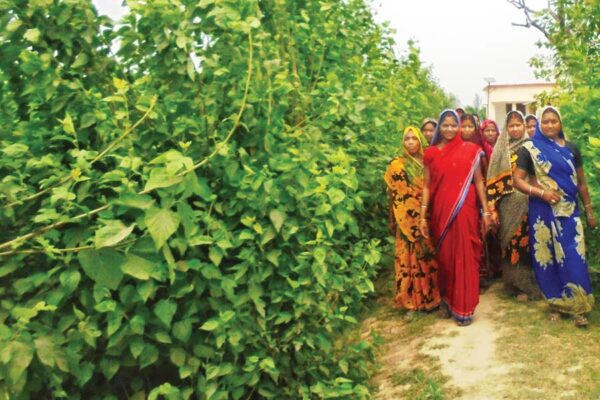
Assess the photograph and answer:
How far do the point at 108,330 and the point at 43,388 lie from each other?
1.96 feet

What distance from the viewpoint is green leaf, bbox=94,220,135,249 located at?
220 centimetres

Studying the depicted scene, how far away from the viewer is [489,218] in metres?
5.30

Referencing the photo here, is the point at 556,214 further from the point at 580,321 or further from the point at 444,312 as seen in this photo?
the point at 444,312

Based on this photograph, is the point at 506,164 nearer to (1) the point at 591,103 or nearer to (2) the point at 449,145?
(2) the point at 449,145

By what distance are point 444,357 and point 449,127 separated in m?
1.91

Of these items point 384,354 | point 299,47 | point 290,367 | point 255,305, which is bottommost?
point 384,354

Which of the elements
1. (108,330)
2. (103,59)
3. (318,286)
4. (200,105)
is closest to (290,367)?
(318,286)

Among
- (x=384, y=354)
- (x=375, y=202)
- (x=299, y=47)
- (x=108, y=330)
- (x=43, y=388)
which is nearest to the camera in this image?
(x=108, y=330)

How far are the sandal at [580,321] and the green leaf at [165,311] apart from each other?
10.6 feet

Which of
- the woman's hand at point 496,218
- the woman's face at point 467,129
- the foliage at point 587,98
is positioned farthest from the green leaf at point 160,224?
the woman's face at point 467,129

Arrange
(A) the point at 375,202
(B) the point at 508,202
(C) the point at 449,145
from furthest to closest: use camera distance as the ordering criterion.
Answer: (A) the point at 375,202 → (B) the point at 508,202 → (C) the point at 449,145

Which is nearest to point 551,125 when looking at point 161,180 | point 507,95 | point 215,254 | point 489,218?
point 489,218

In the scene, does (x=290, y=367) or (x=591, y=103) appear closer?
(x=290, y=367)

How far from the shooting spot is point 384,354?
4.87 m
